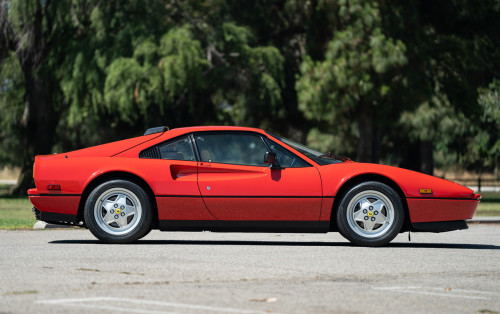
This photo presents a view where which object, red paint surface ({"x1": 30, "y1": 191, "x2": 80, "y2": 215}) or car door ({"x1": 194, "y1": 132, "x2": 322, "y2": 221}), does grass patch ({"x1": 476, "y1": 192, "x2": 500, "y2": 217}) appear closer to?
car door ({"x1": 194, "y1": 132, "x2": 322, "y2": 221})

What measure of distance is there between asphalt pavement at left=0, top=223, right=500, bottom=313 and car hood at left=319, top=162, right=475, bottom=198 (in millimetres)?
657

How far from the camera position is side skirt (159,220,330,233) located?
412 inches

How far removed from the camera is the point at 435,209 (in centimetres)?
1050

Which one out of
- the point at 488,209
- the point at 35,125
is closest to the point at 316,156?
the point at 488,209

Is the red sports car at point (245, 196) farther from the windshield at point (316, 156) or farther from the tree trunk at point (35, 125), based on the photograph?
the tree trunk at point (35, 125)

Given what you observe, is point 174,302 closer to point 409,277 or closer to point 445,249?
point 409,277

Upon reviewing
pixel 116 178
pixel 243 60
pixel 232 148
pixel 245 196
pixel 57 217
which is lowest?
pixel 57 217

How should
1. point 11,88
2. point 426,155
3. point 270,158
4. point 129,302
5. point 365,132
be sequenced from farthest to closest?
point 426,155, point 11,88, point 365,132, point 270,158, point 129,302

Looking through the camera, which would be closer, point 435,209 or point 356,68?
point 435,209

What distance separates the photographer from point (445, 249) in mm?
10727

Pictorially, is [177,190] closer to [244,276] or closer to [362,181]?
[362,181]

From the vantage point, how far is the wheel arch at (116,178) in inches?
418

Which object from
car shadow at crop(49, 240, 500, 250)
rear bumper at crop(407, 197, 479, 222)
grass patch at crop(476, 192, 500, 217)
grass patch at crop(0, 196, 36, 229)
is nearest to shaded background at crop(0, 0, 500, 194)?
grass patch at crop(476, 192, 500, 217)

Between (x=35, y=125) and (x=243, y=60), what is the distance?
24.5 feet
